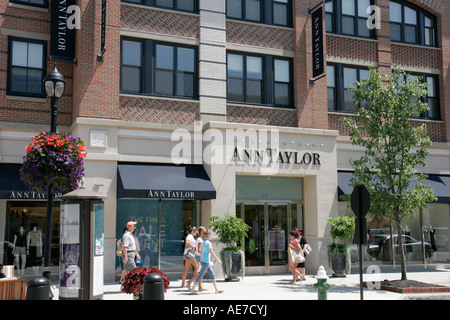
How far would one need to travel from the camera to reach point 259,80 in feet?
63.1

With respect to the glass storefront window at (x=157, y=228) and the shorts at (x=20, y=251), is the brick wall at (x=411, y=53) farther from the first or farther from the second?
the shorts at (x=20, y=251)

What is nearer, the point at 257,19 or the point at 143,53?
the point at 143,53

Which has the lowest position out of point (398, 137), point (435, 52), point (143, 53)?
point (398, 137)

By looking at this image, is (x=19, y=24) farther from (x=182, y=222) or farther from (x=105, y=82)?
(x=182, y=222)

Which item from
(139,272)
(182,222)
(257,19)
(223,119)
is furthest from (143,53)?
(139,272)

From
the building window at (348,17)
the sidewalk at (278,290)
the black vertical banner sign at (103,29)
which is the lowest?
the sidewalk at (278,290)

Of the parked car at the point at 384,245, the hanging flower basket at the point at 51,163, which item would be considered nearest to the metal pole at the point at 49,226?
the hanging flower basket at the point at 51,163

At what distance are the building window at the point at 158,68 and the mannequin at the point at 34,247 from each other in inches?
215

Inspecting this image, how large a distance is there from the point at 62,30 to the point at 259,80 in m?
7.19

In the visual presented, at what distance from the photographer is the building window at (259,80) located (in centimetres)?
1883

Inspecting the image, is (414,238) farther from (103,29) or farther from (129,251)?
(103,29)

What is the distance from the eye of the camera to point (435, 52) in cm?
2269

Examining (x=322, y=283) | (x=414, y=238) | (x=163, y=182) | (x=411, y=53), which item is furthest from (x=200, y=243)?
(x=411, y=53)
